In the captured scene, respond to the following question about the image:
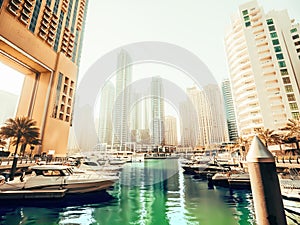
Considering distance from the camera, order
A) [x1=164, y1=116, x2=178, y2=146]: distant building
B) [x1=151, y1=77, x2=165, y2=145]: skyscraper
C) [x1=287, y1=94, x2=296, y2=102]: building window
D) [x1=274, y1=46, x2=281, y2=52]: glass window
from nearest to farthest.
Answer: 1. [x1=287, y1=94, x2=296, y2=102]: building window
2. [x1=274, y1=46, x2=281, y2=52]: glass window
3. [x1=151, y1=77, x2=165, y2=145]: skyscraper
4. [x1=164, y1=116, x2=178, y2=146]: distant building

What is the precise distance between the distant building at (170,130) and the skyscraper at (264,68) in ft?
138

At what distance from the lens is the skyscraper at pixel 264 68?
3644 cm

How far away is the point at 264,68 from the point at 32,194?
164ft

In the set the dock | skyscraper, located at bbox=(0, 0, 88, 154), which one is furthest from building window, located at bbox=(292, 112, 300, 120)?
skyscraper, located at bbox=(0, 0, 88, 154)

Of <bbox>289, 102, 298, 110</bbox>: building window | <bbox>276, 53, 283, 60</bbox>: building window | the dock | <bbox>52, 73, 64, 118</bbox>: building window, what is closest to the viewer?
the dock

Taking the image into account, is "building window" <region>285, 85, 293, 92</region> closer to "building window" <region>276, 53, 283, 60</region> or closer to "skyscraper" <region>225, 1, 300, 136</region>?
"skyscraper" <region>225, 1, 300, 136</region>

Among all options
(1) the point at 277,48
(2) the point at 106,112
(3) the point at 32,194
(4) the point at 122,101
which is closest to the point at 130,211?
(3) the point at 32,194

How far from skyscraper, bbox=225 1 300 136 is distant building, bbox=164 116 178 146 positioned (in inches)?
1661

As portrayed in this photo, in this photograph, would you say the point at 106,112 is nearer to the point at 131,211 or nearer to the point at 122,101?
the point at 122,101

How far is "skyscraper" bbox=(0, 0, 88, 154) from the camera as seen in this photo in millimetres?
30188

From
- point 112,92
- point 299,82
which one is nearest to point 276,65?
point 299,82

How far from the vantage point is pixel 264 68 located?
4034cm

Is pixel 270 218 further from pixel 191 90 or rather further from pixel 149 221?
pixel 191 90

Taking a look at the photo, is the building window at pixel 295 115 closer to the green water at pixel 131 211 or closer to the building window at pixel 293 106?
the building window at pixel 293 106
